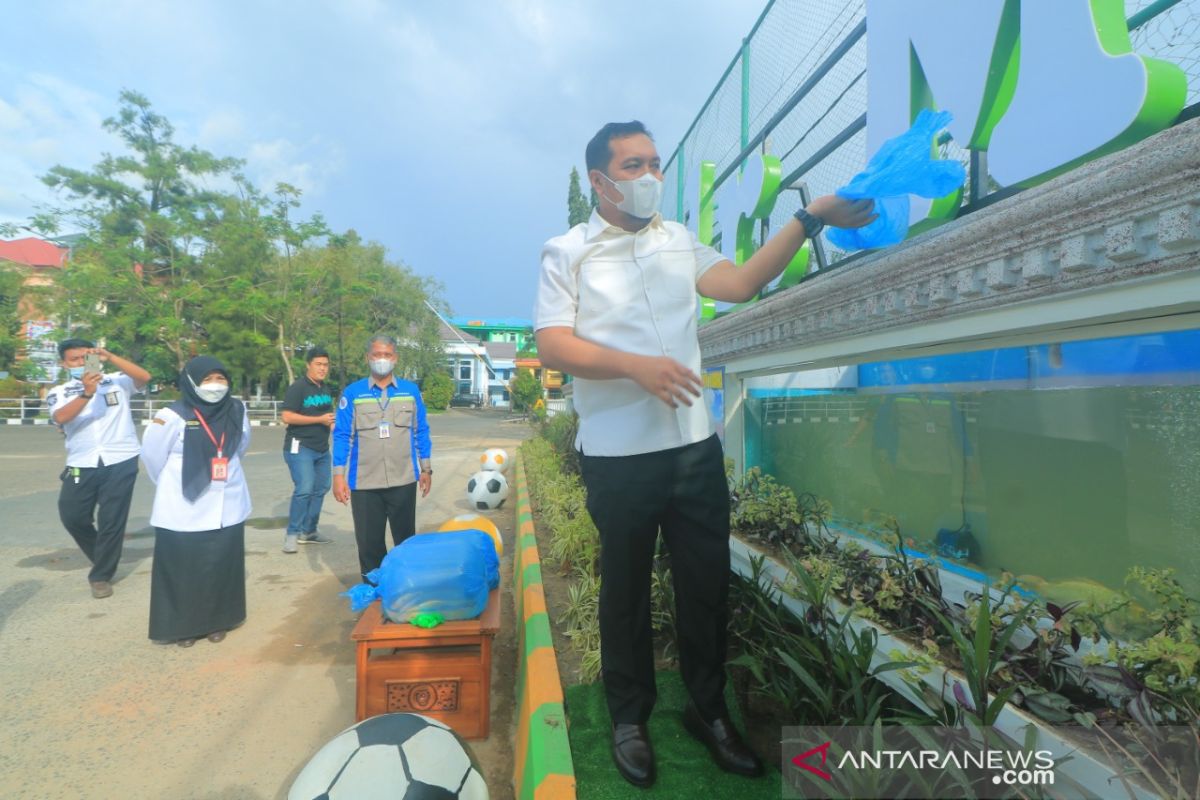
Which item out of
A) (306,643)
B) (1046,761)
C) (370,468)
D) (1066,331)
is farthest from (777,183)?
(306,643)

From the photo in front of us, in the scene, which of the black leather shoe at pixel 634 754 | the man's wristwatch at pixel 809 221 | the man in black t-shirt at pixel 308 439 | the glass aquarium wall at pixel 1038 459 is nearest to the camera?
the glass aquarium wall at pixel 1038 459

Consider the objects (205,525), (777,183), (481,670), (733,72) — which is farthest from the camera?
(733,72)

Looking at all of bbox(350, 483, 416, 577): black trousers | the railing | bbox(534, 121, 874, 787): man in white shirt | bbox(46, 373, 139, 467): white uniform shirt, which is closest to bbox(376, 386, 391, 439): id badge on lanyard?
bbox(350, 483, 416, 577): black trousers

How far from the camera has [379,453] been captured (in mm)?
3955

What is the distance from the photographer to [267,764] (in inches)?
100.0

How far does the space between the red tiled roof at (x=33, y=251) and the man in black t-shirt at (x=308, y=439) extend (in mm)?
41815

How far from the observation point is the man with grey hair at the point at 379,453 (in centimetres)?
394

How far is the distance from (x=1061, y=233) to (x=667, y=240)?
1.03 metres

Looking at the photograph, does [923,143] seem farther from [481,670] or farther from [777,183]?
[481,670]

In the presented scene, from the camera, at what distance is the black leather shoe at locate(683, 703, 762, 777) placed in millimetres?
1943

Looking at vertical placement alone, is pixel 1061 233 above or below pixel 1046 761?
above

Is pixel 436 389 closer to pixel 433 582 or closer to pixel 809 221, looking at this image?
pixel 433 582

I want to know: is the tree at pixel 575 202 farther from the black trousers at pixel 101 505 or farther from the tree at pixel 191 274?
the black trousers at pixel 101 505

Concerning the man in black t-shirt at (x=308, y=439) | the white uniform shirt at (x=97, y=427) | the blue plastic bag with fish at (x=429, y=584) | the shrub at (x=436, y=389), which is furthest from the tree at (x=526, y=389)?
the blue plastic bag with fish at (x=429, y=584)
